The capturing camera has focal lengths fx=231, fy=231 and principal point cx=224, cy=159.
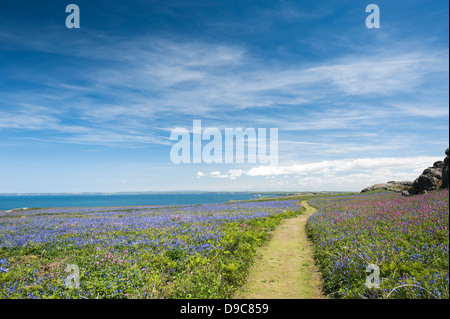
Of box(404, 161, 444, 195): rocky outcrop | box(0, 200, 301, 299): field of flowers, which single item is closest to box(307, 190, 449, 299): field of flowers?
box(0, 200, 301, 299): field of flowers

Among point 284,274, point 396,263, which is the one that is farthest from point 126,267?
point 396,263

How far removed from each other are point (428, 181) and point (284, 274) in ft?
109

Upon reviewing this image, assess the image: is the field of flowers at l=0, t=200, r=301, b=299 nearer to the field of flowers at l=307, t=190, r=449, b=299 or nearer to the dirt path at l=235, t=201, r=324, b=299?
the dirt path at l=235, t=201, r=324, b=299

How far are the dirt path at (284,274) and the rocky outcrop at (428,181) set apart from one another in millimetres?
27093

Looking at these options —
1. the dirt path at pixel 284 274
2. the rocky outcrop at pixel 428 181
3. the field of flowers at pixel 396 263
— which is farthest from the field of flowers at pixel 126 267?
the rocky outcrop at pixel 428 181

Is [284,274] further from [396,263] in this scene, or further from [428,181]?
[428,181]

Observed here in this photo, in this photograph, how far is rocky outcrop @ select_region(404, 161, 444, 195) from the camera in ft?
100

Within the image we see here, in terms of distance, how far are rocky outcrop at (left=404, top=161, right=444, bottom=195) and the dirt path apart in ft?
88.9

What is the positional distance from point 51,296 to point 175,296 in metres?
3.18

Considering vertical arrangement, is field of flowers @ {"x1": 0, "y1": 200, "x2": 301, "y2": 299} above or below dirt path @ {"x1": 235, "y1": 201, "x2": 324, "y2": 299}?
above

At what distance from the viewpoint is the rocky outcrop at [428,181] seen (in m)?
30.6
